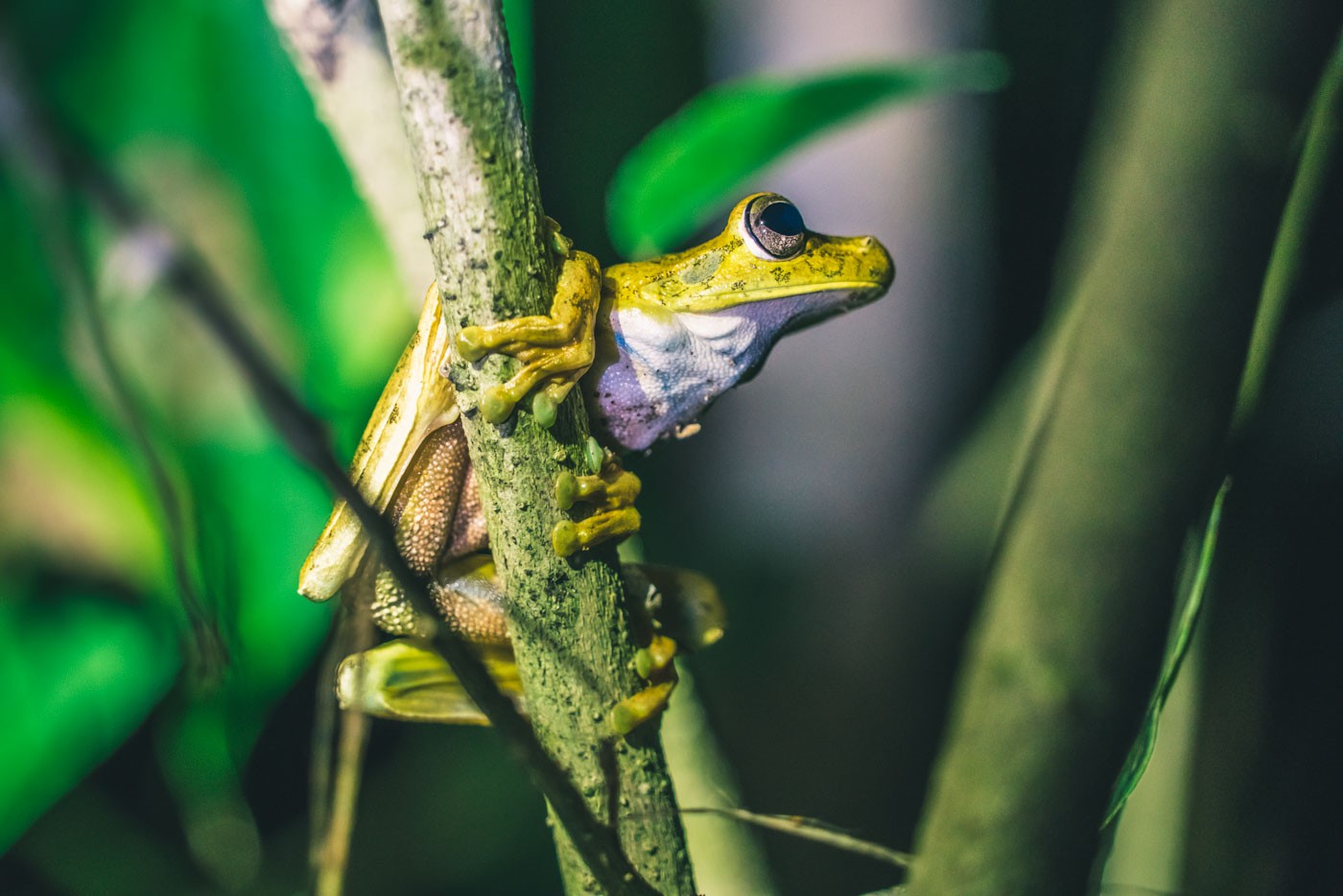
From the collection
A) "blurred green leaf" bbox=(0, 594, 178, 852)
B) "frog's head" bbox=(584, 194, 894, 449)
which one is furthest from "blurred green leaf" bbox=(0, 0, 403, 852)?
"frog's head" bbox=(584, 194, 894, 449)

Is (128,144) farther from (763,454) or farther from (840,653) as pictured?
(840,653)

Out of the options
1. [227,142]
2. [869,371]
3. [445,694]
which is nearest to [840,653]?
[869,371]

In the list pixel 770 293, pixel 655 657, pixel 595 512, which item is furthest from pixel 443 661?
pixel 770 293

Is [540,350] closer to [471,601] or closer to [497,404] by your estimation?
[497,404]

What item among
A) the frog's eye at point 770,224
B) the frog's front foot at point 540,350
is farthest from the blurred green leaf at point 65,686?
the frog's eye at point 770,224

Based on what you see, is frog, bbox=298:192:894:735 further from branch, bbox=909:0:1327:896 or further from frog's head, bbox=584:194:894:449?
branch, bbox=909:0:1327:896

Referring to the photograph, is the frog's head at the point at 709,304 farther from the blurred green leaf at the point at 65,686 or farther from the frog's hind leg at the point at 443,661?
the blurred green leaf at the point at 65,686

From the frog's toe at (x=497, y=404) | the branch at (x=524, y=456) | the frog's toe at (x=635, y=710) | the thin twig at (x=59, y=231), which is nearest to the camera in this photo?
the thin twig at (x=59, y=231)
